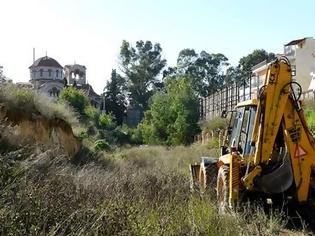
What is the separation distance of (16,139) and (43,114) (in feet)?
20.1

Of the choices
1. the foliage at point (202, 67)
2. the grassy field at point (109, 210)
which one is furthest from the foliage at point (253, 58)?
the grassy field at point (109, 210)

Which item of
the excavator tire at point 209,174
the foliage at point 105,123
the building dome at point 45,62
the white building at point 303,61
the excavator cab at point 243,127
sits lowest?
the foliage at point 105,123

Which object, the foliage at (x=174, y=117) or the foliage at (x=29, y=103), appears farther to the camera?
the foliage at (x=174, y=117)

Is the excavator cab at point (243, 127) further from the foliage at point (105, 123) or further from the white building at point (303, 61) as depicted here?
the foliage at point (105, 123)

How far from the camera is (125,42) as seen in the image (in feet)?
330

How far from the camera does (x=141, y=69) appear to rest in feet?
337

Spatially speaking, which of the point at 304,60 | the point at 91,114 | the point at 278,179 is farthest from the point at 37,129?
the point at 304,60

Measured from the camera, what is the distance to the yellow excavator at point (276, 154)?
1062 cm

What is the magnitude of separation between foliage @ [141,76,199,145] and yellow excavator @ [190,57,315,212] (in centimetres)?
3945

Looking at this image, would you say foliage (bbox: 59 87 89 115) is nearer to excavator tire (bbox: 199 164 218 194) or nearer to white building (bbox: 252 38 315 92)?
white building (bbox: 252 38 315 92)

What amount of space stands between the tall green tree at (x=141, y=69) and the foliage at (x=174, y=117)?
38.6 meters

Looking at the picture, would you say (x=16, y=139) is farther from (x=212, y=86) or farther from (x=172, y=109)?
(x=212, y=86)

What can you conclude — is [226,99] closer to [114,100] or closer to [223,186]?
[223,186]

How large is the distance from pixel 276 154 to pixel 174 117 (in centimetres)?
4528
